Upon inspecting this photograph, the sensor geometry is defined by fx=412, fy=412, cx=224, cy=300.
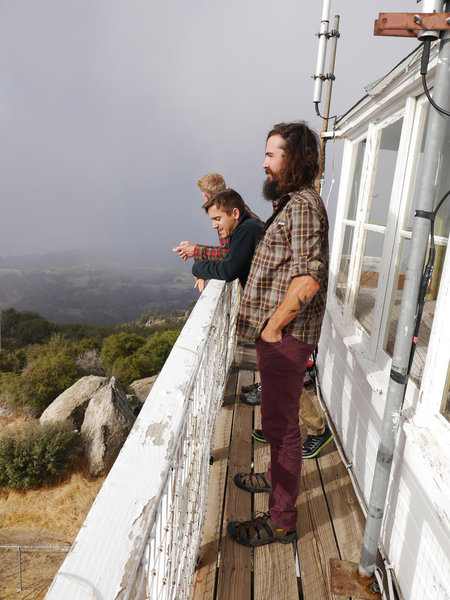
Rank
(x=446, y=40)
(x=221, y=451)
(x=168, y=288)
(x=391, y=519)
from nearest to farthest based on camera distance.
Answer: (x=446, y=40), (x=391, y=519), (x=221, y=451), (x=168, y=288)

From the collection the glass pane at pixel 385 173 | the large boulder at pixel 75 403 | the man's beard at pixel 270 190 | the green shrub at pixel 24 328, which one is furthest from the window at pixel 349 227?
the green shrub at pixel 24 328

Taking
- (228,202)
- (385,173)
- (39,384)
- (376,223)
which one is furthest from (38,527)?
(385,173)

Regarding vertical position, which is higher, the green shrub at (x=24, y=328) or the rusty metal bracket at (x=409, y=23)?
the rusty metal bracket at (x=409, y=23)

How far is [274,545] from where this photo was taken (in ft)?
6.72

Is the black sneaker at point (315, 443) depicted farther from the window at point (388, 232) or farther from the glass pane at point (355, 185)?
the glass pane at point (355, 185)

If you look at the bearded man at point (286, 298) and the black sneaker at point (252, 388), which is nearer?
the bearded man at point (286, 298)

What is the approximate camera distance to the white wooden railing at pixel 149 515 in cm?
63

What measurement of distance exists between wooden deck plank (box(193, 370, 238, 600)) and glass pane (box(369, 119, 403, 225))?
1823 millimetres

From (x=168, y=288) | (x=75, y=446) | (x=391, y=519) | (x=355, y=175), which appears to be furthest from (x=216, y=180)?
(x=168, y=288)

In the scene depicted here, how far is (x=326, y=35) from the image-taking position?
4.58 metres

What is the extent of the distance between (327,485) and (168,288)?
81.8m

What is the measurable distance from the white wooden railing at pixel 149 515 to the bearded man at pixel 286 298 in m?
0.33

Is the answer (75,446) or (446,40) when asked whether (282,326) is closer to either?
(446,40)

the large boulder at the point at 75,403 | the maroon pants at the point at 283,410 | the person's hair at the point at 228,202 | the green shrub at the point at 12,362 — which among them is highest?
the person's hair at the point at 228,202
